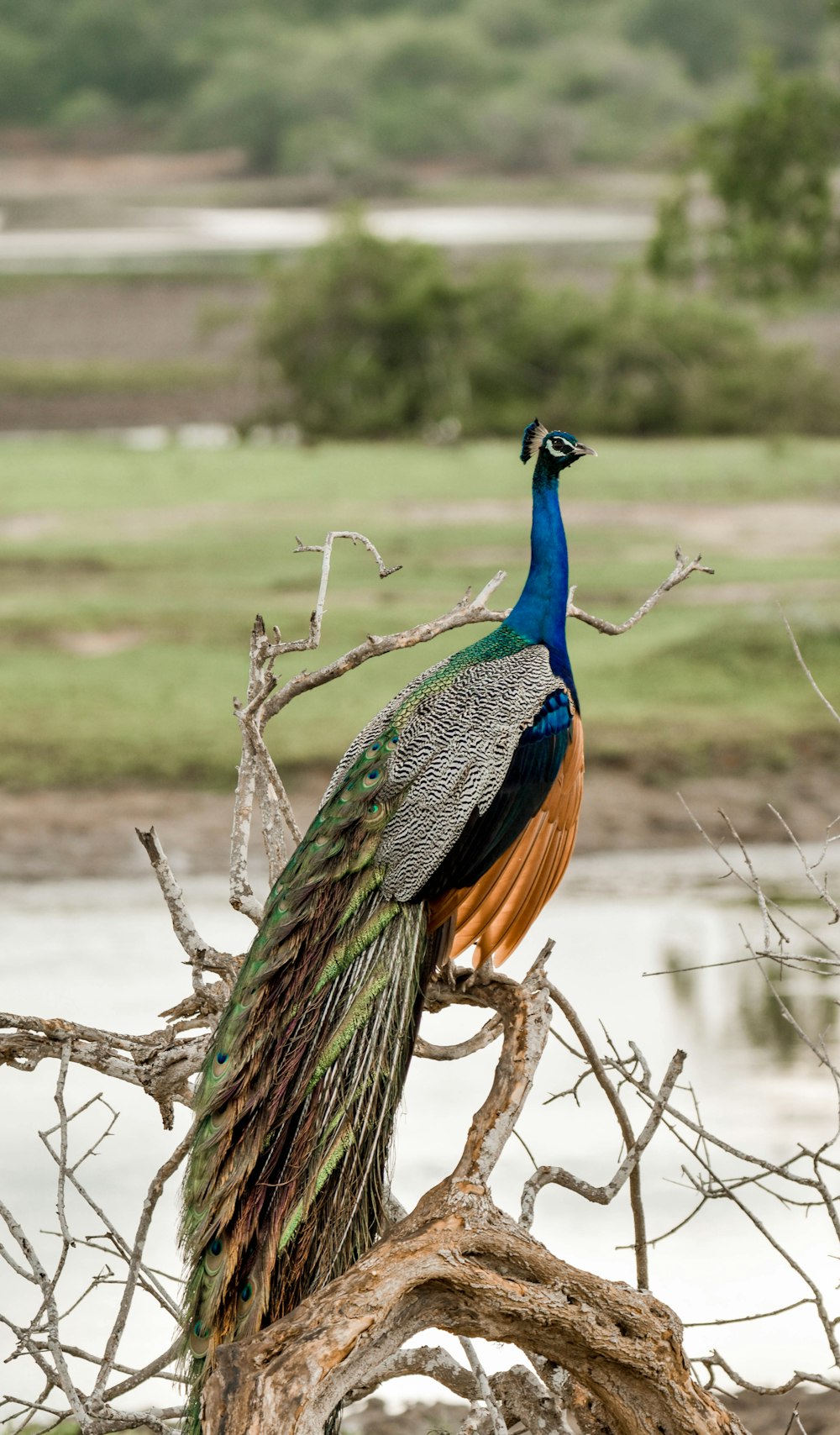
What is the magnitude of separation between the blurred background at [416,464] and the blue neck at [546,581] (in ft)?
3.14

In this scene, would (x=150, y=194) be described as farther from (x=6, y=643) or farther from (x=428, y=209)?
(x=6, y=643)

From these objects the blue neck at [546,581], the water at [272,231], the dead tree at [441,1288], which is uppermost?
the water at [272,231]

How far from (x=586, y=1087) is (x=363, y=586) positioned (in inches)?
260

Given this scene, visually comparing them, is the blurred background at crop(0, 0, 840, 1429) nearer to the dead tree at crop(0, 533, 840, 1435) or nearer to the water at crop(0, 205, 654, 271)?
the water at crop(0, 205, 654, 271)

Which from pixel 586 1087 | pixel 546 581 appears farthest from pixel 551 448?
pixel 586 1087

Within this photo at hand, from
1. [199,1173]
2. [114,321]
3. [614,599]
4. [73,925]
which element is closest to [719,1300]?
[199,1173]

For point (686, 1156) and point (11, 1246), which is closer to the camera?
point (11, 1246)

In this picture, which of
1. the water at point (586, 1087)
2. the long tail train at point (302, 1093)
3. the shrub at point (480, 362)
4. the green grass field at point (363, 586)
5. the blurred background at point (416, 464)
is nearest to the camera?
the long tail train at point (302, 1093)

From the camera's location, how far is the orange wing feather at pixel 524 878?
11.7 ft

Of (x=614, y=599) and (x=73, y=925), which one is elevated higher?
(x=614, y=599)

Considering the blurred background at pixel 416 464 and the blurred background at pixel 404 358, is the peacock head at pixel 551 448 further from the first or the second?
the blurred background at pixel 404 358

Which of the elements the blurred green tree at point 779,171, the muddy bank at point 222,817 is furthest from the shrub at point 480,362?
the muddy bank at point 222,817

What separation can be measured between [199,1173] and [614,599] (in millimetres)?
9721

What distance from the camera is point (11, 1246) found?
549 centimetres
